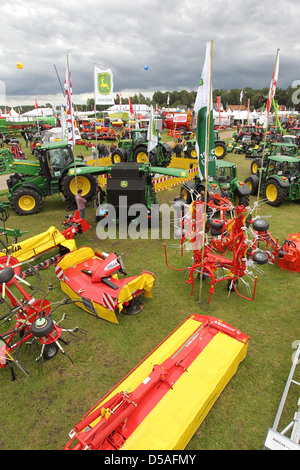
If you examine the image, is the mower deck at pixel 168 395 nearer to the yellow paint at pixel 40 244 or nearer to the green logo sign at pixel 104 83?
the yellow paint at pixel 40 244

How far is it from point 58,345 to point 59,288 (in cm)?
187

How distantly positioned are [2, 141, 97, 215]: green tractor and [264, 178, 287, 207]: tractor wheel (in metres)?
6.74

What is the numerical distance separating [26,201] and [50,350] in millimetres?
7239

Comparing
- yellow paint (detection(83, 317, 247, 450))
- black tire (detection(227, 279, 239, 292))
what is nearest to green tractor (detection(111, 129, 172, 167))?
black tire (detection(227, 279, 239, 292))

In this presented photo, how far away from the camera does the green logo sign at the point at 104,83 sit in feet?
33.6

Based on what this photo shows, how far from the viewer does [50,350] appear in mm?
4402

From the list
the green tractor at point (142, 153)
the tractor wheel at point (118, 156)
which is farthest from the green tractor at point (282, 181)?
the tractor wheel at point (118, 156)

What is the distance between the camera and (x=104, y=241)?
8.35m

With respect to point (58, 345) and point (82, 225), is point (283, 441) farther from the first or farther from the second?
point (82, 225)

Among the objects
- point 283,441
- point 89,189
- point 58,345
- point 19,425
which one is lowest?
point 19,425

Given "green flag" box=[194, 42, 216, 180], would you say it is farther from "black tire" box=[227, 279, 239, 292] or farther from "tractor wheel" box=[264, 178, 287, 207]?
"tractor wheel" box=[264, 178, 287, 207]

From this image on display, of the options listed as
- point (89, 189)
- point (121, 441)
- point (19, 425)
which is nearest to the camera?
point (121, 441)

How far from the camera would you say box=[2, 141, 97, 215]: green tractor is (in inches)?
391
